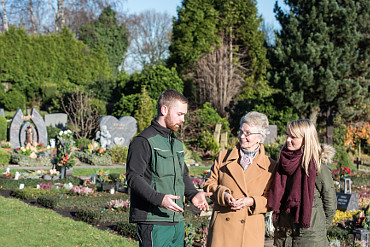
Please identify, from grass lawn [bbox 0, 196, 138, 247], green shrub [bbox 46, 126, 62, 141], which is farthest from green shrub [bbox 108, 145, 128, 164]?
grass lawn [bbox 0, 196, 138, 247]

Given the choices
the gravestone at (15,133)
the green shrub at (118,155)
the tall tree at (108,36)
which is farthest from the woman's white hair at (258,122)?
the tall tree at (108,36)

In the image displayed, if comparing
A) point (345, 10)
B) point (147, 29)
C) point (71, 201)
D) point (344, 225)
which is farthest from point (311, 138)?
point (147, 29)

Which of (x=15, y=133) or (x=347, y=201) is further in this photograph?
(x=15, y=133)

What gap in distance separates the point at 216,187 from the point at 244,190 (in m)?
0.22

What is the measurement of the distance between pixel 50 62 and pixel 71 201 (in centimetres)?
2436

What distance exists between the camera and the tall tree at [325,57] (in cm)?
2030

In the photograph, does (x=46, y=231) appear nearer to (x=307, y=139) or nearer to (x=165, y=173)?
(x=165, y=173)

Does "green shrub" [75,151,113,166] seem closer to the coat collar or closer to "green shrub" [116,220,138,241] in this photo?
"green shrub" [116,220,138,241]

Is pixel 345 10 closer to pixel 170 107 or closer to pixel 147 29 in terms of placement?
pixel 170 107

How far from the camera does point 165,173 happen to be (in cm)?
318

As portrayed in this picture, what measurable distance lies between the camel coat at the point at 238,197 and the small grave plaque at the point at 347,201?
5.96 m

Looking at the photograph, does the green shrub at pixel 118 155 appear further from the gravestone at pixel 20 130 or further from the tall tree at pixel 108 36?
the tall tree at pixel 108 36

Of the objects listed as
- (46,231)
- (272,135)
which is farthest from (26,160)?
(272,135)

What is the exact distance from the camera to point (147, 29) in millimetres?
40344
